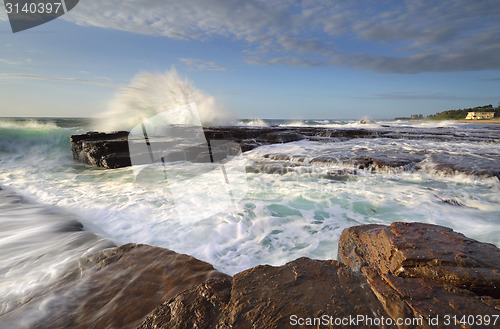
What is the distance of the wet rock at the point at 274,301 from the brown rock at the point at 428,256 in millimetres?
373

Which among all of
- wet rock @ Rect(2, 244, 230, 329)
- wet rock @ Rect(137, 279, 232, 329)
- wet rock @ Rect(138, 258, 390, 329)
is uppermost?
wet rock @ Rect(138, 258, 390, 329)

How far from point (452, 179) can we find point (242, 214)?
4.80m

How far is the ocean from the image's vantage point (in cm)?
242

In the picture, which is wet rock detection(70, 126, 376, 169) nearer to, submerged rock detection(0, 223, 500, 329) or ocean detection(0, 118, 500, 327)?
ocean detection(0, 118, 500, 327)

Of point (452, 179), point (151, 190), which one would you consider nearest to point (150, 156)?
point (151, 190)

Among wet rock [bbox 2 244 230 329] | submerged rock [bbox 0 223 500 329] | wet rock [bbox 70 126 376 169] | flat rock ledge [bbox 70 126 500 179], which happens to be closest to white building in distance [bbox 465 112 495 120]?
flat rock ledge [bbox 70 126 500 179]

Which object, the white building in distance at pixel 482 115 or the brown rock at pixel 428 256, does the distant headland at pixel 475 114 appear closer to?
the white building in distance at pixel 482 115

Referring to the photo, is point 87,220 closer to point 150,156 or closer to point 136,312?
point 136,312

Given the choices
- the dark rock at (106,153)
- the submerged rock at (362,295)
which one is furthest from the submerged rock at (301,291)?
the dark rock at (106,153)

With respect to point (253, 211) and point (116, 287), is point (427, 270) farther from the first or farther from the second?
point (253, 211)

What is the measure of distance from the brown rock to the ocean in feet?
3.11

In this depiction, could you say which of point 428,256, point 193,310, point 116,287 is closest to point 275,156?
point 428,256

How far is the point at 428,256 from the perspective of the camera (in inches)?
52.5

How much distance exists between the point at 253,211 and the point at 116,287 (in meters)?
2.40
